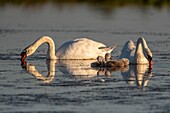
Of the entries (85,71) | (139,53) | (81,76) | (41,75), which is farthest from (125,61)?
(41,75)

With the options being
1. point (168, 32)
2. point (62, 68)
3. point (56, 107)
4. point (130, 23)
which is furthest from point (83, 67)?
point (130, 23)

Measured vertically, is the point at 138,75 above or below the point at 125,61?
below

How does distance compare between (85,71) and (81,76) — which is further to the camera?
(85,71)

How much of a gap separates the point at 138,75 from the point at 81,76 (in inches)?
45.2

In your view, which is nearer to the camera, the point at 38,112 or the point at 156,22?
the point at 38,112

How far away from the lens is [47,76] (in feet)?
49.9

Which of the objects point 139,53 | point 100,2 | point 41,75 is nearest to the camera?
point 41,75

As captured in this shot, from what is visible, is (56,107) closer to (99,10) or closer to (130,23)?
(130,23)

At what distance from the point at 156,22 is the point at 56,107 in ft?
59.7

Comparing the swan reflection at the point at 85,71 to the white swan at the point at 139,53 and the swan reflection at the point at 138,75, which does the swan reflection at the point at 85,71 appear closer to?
the swan reflection at the point at 138,75

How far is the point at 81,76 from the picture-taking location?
15.1 m

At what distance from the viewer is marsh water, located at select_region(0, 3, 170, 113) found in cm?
1177

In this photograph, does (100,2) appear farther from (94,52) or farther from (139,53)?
(139,53)

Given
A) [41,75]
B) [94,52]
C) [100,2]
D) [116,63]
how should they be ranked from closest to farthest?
[41,75] < [116,63] < [94,52] < [100,2]
